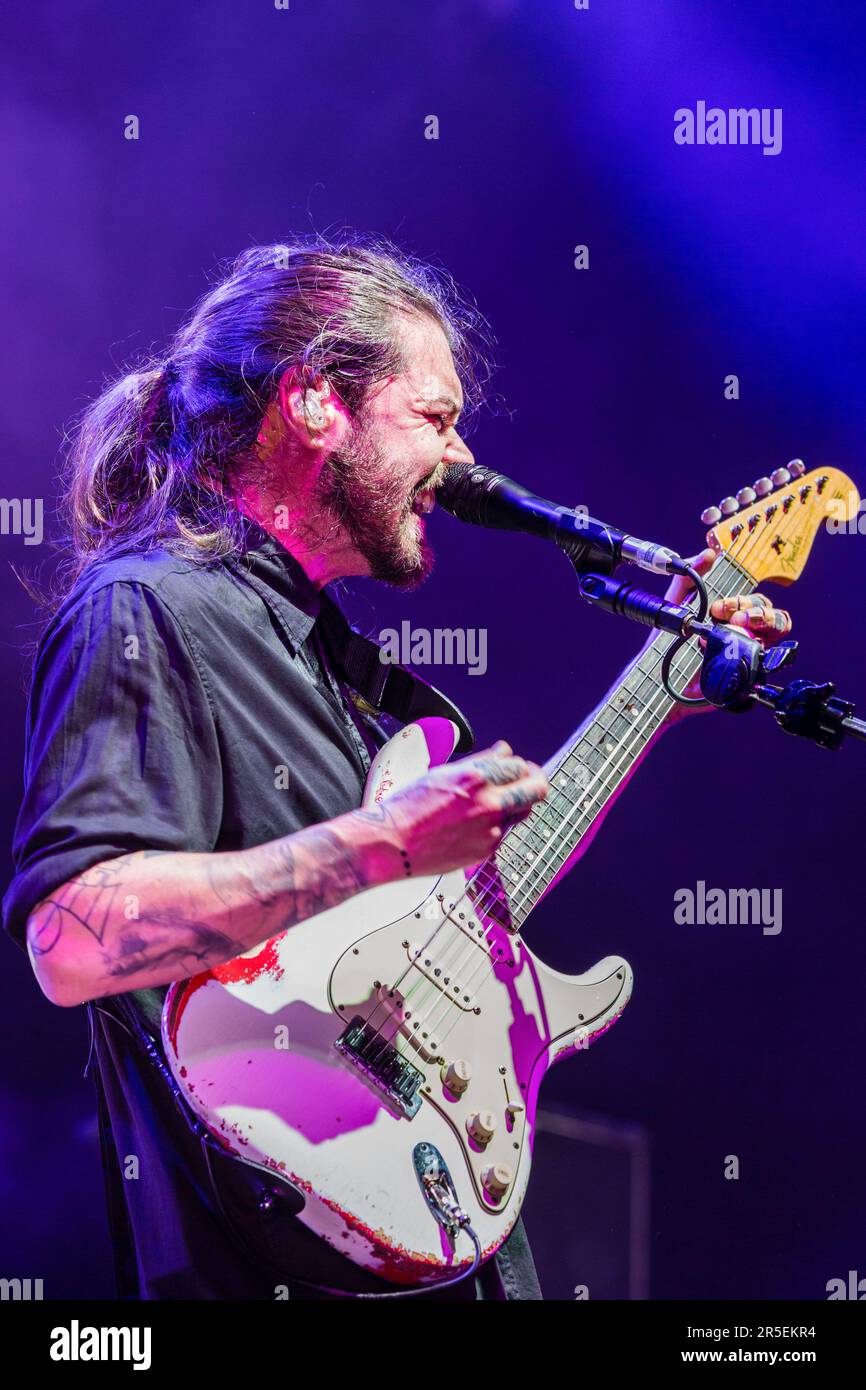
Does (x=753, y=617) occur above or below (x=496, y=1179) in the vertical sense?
above

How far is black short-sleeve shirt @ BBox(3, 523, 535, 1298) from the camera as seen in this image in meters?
1.45

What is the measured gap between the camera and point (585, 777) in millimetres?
1980

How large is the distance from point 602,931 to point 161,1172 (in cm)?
115

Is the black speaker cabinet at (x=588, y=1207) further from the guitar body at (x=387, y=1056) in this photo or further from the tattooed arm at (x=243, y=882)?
the tattooed arm at (x=243, y=882)

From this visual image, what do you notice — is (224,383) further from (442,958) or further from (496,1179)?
(496,1179)

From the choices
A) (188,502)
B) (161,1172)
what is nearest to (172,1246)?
(161,1172)

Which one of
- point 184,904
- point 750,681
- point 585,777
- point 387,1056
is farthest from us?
point 585,777

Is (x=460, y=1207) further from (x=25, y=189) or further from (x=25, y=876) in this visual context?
(x=25, y=189)

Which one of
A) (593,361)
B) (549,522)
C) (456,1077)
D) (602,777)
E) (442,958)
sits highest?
(593,361)

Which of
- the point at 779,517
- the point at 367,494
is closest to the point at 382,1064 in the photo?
the point at 367,494

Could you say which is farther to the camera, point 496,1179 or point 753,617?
point 753,617

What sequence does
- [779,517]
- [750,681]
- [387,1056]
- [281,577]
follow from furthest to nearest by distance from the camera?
1. [779,517]
2. [281,577]
3. [387,1056]
4. [750,681]

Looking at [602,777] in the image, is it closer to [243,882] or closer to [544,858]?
[544,858]

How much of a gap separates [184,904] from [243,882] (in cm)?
7
